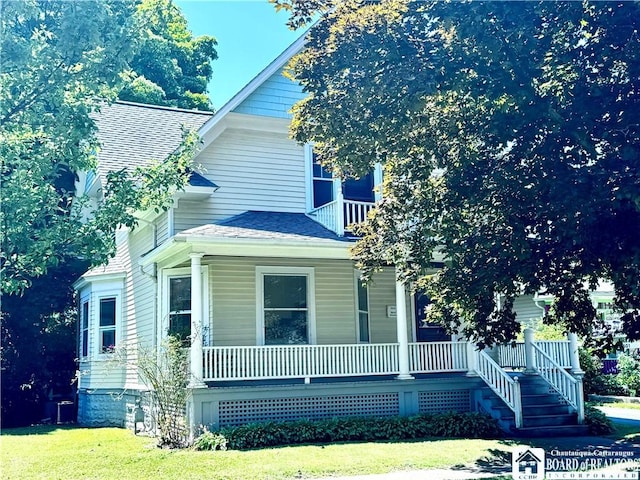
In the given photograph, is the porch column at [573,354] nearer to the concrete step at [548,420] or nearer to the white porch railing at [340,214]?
the concrete step at [548,420]

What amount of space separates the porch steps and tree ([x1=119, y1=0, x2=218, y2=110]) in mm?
21352

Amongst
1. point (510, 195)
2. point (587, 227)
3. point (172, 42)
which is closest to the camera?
point (587, 227)

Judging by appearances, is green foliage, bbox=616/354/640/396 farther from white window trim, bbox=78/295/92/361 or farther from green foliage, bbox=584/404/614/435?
white window trim, bbox=78/295/92/361

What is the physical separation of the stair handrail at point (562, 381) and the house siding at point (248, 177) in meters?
6.71

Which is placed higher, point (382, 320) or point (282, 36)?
point (282, 36)

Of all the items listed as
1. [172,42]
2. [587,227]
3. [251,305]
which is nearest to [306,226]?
[251,305]

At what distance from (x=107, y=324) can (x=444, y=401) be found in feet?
32.1

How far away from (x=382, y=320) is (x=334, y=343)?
1.51 meters

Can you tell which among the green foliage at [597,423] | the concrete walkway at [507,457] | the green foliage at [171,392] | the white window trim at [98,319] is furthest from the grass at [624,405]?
the white window trim at [98,319]

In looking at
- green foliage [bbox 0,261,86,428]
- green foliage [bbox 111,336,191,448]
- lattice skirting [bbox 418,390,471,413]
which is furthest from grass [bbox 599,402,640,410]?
green foliage [bbox 0,261,86,428]

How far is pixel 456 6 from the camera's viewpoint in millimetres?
7441

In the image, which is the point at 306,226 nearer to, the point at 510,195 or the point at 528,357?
the point at 528,357

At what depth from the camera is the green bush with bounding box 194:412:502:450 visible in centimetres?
1245

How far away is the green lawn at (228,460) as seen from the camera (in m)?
9.86
